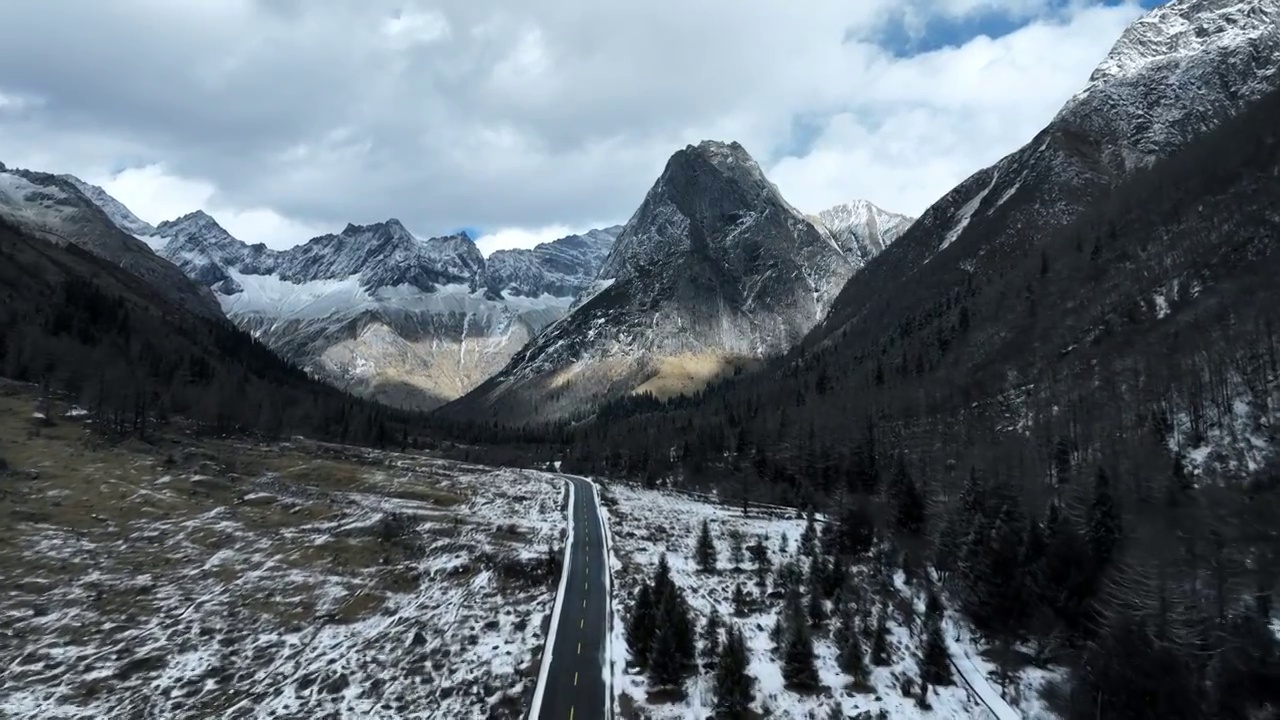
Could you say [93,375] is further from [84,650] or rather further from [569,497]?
[84,650]

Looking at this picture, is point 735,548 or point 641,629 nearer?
point 641,629

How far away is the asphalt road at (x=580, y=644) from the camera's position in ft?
117

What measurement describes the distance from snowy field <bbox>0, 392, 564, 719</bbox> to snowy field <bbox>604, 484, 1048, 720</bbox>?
22.9 ft

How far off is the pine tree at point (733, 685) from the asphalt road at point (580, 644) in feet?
20.8

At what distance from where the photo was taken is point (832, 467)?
10781cm

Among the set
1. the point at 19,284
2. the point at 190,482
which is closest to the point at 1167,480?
the point at 190,482

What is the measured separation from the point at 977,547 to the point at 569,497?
5509 cm

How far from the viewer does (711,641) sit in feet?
148

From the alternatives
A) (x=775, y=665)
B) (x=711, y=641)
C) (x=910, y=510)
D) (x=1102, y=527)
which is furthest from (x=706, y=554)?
(x=1102, y=527)

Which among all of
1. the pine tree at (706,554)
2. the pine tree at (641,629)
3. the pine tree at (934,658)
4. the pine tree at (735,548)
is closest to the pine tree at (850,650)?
the pine tree at (934,658)

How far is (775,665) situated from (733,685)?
6515mm

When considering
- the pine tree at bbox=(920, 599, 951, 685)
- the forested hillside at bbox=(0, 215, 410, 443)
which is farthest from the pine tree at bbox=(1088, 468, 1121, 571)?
the forested hillside at bbox=(0, 215, 410, 443)

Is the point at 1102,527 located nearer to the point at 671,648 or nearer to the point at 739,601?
the point at 739,601

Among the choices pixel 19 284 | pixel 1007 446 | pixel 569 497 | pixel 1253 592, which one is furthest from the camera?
pixel 19 284
